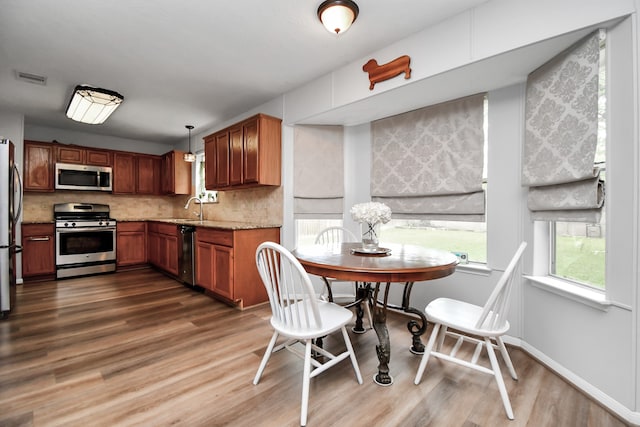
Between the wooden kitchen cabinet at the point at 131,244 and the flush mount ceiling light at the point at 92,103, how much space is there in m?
2.04

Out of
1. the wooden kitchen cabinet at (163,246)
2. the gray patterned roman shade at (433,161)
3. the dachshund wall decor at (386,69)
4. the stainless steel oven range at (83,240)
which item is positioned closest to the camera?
the dachshund wall decor at (386,69)

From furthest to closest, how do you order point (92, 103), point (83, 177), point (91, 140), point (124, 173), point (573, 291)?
1. point (124, 173)
2. point (91, 140)
3. point (83, 177)
4. point (92, 103)
5. point (573, 291)

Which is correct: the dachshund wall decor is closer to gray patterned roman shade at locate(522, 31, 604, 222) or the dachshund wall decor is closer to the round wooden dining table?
gray patterned roman shade at locate(522, 31, 604, 222)

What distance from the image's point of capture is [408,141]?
3.00 metres

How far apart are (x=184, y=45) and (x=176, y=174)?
3389 mm

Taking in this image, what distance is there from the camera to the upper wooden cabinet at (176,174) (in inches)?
213

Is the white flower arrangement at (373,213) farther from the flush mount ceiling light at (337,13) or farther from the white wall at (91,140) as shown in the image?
the white wall at (91,140)

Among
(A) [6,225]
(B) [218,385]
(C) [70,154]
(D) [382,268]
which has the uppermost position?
(C) [70,154]

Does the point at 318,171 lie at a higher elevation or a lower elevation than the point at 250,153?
lower

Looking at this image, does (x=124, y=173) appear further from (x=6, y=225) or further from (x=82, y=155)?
(x=6, y=225)

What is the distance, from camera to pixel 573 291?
1.85 meters

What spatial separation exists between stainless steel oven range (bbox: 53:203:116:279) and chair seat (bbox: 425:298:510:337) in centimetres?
529

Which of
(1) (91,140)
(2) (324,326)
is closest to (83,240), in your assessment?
(1) (91,140)

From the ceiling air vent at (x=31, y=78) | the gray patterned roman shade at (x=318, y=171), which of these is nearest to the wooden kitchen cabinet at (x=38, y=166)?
the ceiling air vent at (x=31, y=78)
